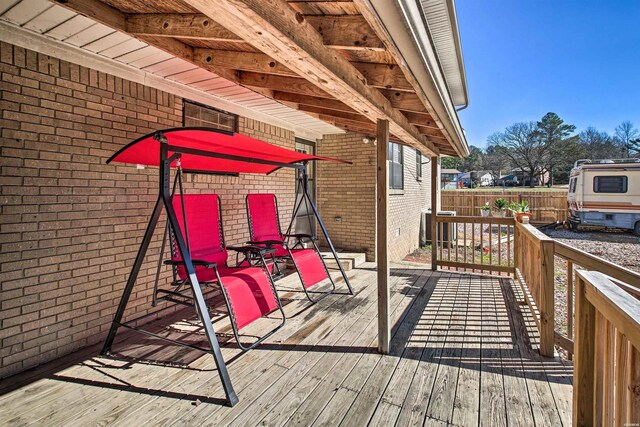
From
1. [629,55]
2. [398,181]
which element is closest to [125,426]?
[398,181]

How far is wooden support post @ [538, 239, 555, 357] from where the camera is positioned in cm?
290

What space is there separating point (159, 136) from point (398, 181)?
6663 millimetres

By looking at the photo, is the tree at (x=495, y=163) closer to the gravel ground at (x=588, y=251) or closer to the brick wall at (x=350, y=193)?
the gravel ground at (x=588, y=251)

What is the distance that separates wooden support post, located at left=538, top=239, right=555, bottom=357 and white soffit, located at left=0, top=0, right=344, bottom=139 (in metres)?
3.57

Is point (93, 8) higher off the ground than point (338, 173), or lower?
higher

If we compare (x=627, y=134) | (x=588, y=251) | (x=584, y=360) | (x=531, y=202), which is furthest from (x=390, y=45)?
(x=627, y=134)

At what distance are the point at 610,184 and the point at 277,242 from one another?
48.3ft

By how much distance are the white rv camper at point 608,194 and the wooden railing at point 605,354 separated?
49.1 ft

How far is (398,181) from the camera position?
830cm

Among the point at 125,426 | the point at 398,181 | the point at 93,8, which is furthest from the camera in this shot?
the point at 398,181

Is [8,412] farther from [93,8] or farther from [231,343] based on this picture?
[93,8]

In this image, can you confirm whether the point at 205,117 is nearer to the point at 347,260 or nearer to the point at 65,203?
the point at 65,203

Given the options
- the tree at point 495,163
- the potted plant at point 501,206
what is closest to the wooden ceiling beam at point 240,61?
the potted plant at point 501,206

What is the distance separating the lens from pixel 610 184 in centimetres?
1292
